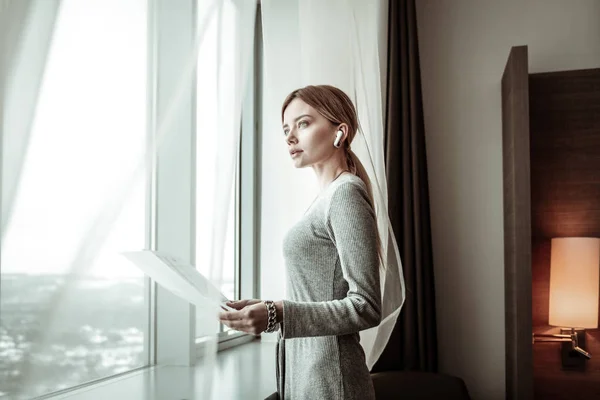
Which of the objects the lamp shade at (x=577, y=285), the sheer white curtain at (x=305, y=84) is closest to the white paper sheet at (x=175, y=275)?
the sheer white curtain at (x=305, y=84)

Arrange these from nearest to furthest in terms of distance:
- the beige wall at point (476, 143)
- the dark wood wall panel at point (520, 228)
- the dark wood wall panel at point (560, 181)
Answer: the dark wood wall panel at point (520, 228)
the dark wood wall panel at point (560, 181)
the beige wall at point (476, 143)

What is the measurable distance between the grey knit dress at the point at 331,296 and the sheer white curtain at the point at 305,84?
0.42m

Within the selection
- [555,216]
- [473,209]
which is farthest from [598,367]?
[473,209]

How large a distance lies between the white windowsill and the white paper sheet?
20 centimetres

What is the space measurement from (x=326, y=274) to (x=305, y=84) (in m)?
0.74

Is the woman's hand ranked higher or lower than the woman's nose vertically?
lower

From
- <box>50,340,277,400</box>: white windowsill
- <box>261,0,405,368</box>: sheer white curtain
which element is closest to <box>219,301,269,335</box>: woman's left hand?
<box>50,340,277,400</box>: white windowsill

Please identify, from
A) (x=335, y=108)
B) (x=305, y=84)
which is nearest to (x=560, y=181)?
(x=305, y=84)

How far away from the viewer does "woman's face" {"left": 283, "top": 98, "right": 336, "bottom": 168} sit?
1305mm

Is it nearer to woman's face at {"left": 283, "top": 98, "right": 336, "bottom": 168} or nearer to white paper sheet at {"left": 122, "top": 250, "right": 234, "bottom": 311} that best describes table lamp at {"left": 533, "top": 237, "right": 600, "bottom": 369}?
woman's face at {"left": 283, "top": 98, "right": 336, "bottom": 168}

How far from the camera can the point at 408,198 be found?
8.84 feet

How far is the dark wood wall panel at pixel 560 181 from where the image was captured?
105 inches

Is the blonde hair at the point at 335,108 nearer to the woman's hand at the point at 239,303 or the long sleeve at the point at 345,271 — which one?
the long sleeve at the point at 345,271

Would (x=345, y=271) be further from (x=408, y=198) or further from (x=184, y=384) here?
(x=408, y=198)
